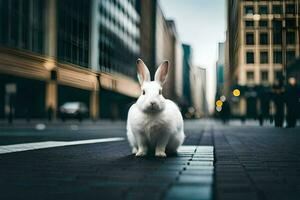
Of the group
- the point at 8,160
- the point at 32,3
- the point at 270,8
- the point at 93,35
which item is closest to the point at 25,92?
the point at 32,3

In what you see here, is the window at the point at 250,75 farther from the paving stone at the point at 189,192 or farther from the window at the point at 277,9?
the paving stone at the point at 189,192

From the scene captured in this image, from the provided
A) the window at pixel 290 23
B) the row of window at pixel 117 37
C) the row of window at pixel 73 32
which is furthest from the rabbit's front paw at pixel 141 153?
the row of window at pixel 117 37

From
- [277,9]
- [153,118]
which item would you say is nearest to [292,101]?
[277,9]

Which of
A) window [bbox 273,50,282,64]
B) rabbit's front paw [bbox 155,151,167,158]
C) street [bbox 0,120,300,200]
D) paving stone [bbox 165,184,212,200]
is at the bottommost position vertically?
street [bbox 0,120,300,200]

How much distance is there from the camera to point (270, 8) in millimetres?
26141

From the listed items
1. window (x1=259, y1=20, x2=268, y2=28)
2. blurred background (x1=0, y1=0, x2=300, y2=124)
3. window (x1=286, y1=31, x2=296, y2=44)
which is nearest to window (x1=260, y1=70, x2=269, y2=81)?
blurred background (x1=0, y1=0, x2=300, y2=124)

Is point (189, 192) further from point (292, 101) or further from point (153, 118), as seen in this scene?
point (292, 101)

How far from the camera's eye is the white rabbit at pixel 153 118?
6.19m

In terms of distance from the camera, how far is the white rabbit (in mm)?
6191

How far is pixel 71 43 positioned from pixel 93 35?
21.1 feet

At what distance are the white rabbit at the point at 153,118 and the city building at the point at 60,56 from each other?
25.2 metres

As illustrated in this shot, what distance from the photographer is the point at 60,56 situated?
1786 inches

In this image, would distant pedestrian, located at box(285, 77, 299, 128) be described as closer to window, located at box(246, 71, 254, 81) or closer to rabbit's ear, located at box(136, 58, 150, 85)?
rabbit's ear, located at box(136, 58, 150, 85)

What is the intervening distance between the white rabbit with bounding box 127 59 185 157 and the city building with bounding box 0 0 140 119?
2519 centimetres
